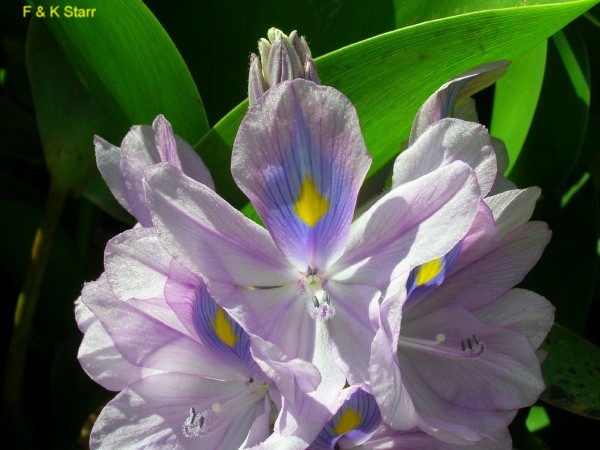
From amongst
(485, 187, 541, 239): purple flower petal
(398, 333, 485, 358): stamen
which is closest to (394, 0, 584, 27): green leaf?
(485, 187, 541, 239): purple flower petal

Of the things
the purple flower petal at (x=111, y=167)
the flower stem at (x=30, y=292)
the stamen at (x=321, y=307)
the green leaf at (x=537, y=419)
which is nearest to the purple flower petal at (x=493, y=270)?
the stamen at (x=321, y=307)

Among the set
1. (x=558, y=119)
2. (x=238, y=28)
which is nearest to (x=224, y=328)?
(x=238, y=28)

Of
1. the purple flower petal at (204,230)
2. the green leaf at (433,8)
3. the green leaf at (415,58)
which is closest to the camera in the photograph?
the purple flower petal at (204,230)

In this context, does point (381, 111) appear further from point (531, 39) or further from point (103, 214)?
point (103, 214)

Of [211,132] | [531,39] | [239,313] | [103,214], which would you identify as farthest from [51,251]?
[531,39]

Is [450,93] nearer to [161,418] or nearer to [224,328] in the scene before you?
[224,328]

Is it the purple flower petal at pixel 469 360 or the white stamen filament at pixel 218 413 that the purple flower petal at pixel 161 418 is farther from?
the purple flower petal at pixel 469 360
